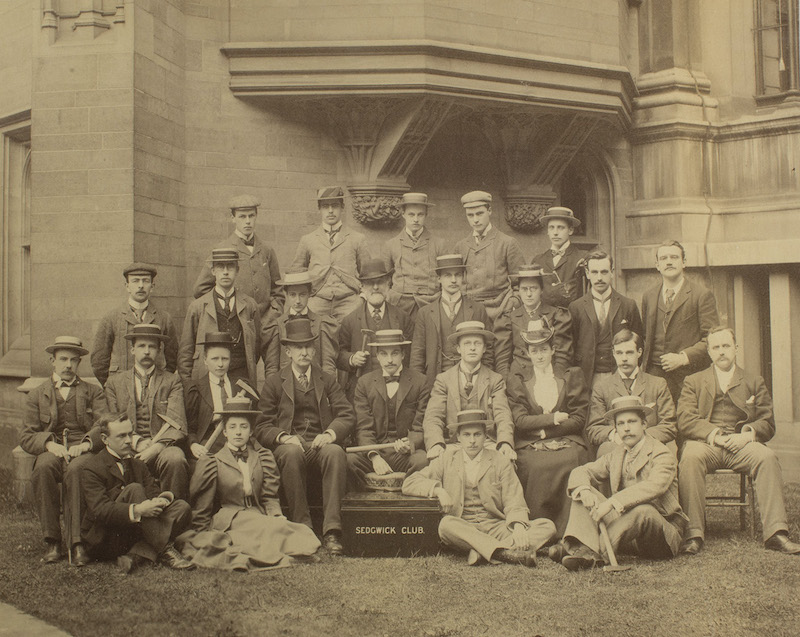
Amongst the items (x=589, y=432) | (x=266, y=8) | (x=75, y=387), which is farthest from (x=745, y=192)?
(x=75, y=387)

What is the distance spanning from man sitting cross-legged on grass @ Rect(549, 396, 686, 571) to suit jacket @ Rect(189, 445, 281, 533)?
7.39ft

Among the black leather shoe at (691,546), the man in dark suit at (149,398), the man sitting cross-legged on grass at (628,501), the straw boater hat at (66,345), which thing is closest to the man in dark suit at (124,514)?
the man in dark suit at (149,398)

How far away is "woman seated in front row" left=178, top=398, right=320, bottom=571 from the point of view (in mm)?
6691

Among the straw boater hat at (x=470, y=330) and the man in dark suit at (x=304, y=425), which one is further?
the straw boater hat at (x=470, y=330)

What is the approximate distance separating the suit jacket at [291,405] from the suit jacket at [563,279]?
7.00 ft

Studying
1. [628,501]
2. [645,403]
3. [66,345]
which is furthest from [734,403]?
[66,345]

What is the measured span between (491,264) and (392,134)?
8.10 ft

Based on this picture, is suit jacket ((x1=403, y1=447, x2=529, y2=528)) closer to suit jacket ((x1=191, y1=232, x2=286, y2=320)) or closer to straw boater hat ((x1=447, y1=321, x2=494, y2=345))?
straw boater hat ((x1=447, y1=321, x2=494, y2=345))

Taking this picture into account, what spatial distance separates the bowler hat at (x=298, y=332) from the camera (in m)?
7.67

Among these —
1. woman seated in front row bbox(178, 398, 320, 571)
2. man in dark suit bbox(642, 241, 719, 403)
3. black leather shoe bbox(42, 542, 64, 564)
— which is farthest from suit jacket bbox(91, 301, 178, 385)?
man in dark suit bbox(642, 241, 719, 403)

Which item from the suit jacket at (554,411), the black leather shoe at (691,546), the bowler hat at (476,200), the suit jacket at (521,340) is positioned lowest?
the black leather shoe at (691,546)

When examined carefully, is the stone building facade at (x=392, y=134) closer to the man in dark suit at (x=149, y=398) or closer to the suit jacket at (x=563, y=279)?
the man in dark suit at (x=149, y=398)

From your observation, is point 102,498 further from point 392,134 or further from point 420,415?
point 392,134

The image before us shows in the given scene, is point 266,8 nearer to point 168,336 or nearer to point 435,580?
point 168,336
